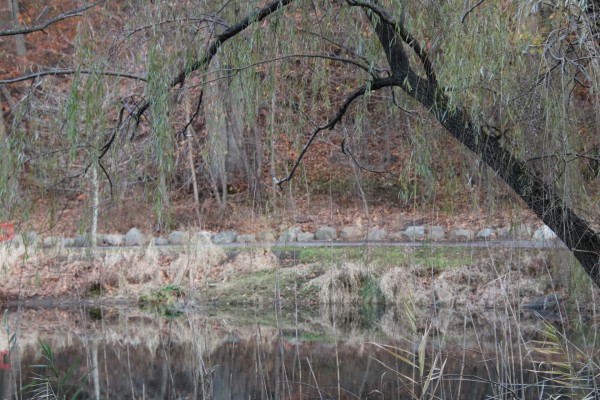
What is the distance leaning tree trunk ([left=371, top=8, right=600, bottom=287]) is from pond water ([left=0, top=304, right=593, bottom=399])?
1.80 metres

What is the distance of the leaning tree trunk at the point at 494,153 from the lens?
4086 millimetres

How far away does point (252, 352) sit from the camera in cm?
825

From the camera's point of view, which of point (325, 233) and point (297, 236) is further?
point (325, 233)

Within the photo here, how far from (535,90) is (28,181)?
113 inches

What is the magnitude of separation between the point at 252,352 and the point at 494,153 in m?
4.65

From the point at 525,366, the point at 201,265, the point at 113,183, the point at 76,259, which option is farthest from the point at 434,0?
the point at 76,259

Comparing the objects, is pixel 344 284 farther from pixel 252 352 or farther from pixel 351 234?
pixel 351 234

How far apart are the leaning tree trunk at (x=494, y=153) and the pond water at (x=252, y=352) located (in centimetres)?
180

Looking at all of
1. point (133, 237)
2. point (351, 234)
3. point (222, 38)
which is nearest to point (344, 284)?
point (351, 234)

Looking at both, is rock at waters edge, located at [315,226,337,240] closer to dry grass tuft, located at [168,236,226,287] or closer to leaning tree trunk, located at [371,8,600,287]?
dry grass tuft, located at [168,236,226,287]

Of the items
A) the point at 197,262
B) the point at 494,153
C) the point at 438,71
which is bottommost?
the point at 197,262

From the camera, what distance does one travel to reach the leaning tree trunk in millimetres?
4086

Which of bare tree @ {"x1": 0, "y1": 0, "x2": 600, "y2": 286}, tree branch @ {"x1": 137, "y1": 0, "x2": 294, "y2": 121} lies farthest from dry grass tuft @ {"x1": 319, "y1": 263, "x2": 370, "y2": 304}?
tree branch @ {"x1": 137, "y1": 0, "x2": 294, "y2": 121}

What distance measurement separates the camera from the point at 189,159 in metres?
14.8
